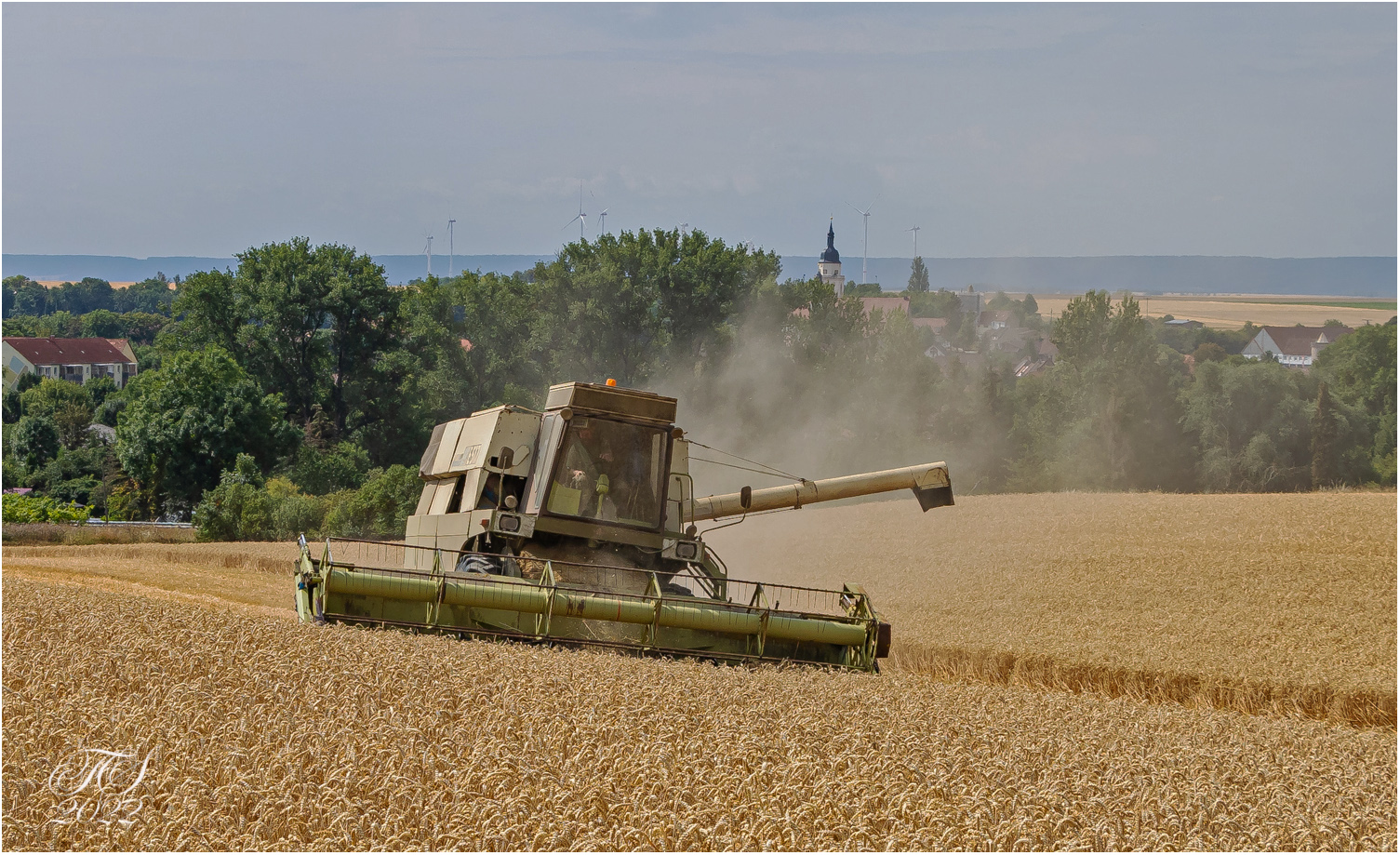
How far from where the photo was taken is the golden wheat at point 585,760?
4.55m

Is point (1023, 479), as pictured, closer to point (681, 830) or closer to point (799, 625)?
point (799, 625)

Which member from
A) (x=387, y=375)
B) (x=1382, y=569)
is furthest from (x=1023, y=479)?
(x=1382, y=569)

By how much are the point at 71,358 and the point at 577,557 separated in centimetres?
9808

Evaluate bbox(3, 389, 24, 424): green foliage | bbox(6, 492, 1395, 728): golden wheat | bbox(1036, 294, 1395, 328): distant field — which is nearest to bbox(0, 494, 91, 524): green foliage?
bbox(6, 492, 1395, 728): golden wheat

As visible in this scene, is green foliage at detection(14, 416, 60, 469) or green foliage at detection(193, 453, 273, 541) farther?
green foliage at detection(14, 416, 60, 469)

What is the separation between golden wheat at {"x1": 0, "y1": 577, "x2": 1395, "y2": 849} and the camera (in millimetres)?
4551

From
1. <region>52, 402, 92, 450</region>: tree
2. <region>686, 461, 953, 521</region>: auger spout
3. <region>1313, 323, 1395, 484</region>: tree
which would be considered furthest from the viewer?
<region>52, 402, 92, 450</region>: tree

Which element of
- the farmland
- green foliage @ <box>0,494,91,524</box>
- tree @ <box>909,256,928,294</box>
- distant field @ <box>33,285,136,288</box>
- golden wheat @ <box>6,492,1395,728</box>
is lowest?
green foliage @ <box>0,494,91,524</box>

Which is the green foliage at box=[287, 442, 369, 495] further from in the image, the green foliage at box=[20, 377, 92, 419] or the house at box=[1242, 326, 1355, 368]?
the house at box=[1242, 326, 1355, 368]

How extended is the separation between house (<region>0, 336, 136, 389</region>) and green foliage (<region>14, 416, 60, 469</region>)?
30.9m

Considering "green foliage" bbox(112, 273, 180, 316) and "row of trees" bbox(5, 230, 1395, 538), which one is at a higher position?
"green foliage" bbox(112, 273, 180, 316)

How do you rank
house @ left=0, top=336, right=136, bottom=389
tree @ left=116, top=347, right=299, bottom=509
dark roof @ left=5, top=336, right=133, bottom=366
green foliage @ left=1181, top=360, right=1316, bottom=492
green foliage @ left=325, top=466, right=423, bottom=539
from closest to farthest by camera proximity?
green foliage @ left=325, top=466, right=423, bottom=539 → green foliage @ left=1181, top=360, right=1316, bottom=492 → tree @ left=116, top=347, right=299, bottom=509 → house @ left=0, top=336, right=136, bottom=389 → dark roof @ left=5, top=336, right=133, bottom=366

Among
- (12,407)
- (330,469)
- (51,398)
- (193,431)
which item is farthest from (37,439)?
(330,469)

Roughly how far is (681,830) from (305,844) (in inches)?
52.7
